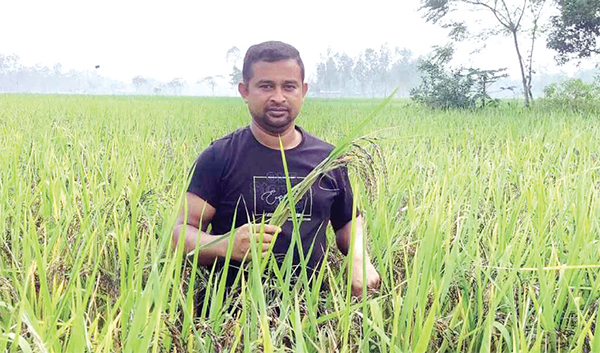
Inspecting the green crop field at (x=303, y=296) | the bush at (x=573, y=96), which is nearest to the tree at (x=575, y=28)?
the bush at (x=573, y=96)

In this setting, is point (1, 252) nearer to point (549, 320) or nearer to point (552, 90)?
point (549, 320)

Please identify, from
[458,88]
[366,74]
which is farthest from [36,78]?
[458,88]

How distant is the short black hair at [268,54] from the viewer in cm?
133

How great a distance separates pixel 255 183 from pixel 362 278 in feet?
1.33

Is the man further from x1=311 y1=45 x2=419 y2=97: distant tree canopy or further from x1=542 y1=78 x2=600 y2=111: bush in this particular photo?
x1=311 y1=45 x2=419 y2=97: distant tree canopy

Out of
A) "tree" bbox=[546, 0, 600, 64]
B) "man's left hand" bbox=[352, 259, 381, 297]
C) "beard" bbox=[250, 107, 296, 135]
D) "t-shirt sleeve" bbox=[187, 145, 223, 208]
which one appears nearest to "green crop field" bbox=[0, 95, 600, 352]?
"man's left hand" bbox=[352, 259, 381, 297]

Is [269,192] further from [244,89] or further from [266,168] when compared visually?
[244,89]

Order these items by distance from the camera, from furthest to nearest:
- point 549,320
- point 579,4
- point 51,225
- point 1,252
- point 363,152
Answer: point 579,4 < point 51,225 < point 1,252 < point 549,320 < point 363,152

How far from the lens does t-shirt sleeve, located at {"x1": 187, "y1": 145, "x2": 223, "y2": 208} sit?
53.4 inches

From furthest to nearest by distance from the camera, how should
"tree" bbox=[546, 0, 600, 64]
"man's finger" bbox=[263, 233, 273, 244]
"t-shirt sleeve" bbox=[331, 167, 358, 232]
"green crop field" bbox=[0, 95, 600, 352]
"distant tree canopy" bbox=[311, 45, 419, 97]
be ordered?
"distant tree canopy" bbox=[311, 45, 419, 97] < "tree" bbox=[546, 0, 600, 64] < "t-shirt sleeve" bbox=[331, 167, 358, 232] < "man's finger" bbox=[263, 233, 273, 244] < "green crop field" bbox=[0, 95, 600, 352]

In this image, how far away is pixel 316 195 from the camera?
4.49 ft

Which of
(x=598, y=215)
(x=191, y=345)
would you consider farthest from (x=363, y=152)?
(x=598, y=215)

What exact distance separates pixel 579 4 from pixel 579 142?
288 inches

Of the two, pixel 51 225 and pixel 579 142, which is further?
pixel 579 142
